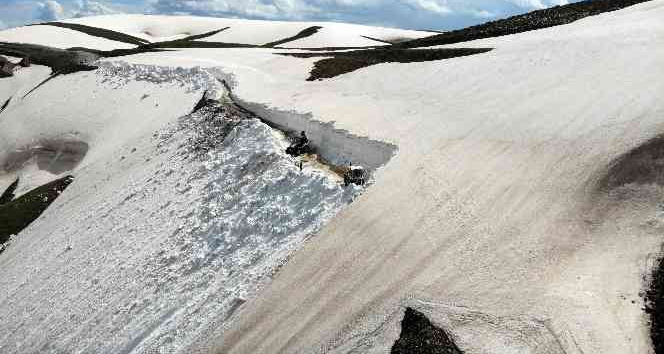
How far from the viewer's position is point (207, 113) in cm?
3641

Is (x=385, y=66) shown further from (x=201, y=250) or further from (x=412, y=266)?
(x=412, y=266)

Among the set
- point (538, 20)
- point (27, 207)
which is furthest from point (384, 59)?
point (27, 207)

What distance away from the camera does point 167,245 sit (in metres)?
22.2

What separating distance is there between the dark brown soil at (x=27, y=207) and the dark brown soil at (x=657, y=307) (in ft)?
114

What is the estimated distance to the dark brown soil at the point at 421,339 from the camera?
1122 centimetres

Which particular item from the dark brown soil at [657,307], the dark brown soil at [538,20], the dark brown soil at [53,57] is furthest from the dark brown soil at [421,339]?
the dark brown soil at [53,57]

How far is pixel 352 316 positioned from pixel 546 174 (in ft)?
27.8

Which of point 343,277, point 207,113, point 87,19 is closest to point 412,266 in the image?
point 343,277

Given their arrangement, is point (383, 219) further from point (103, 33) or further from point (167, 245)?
point (103, 33)

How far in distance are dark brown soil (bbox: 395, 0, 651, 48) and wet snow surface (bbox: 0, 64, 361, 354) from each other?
29.4 m

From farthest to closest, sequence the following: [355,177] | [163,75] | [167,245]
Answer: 1. [163,75]
2. [167,245]
3. [355,177]

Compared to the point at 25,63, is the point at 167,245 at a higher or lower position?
higher

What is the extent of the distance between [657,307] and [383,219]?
820 cm

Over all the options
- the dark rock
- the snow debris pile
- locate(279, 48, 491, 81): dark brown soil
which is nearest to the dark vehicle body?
locate(279, 48, 491, 81): dark brown soil
